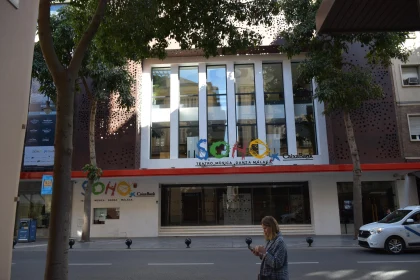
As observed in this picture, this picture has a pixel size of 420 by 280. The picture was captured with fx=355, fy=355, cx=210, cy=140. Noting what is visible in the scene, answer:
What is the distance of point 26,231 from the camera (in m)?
19.7

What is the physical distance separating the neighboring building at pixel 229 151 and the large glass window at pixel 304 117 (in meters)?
0.06

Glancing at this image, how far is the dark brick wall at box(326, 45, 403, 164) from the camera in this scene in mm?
20562

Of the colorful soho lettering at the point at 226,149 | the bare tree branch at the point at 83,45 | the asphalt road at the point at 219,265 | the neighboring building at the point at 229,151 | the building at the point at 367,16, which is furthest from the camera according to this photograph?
the colorful soho lettering at the point at 226,149

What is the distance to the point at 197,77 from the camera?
2322 centimetres

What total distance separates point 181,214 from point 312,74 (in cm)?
1169

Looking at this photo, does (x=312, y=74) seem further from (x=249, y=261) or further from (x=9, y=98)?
(x=9, y=98)

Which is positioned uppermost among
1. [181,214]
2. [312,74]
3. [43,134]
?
[312,74]

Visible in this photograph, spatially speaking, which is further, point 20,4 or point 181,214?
point 181,214

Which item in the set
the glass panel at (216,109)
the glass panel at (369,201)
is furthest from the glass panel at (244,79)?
the glass panel at (369,201)

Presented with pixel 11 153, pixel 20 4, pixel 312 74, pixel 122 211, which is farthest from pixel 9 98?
pixel 122 211

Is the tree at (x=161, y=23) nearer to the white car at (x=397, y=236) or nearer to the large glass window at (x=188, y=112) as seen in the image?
the white car at (x=397, y=236)

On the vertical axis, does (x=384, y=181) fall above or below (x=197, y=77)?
below

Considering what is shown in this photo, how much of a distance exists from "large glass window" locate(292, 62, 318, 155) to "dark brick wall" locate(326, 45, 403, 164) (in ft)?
3.79

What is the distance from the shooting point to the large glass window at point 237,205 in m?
22.0
